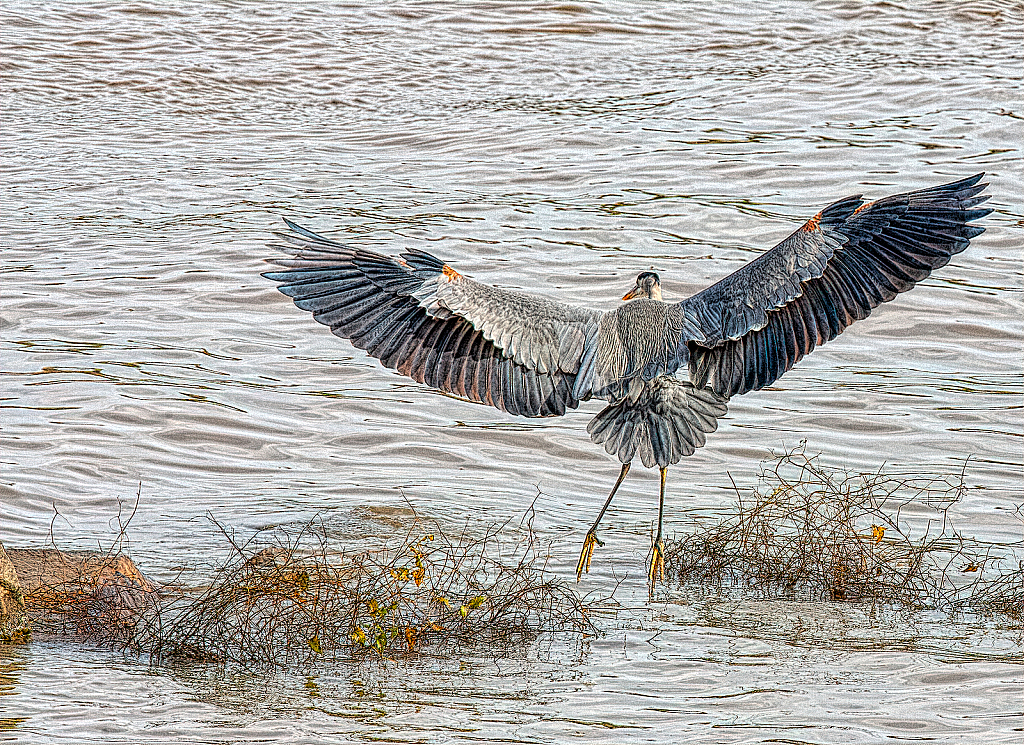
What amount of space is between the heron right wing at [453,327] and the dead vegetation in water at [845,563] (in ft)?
4.67

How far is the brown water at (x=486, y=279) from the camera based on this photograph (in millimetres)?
5977

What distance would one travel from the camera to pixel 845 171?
1531 cm

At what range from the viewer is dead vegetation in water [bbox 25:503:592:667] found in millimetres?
6242

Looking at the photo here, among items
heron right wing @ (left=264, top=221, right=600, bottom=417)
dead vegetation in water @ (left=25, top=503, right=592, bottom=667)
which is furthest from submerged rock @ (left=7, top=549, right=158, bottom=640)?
heron right wing @ (left=264, top=221, right=600, bottom=417)

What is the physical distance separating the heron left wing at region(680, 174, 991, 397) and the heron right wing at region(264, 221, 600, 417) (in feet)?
1.89

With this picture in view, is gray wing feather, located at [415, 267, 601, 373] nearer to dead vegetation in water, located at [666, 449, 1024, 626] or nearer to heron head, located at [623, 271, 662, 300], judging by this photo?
heron head, located at [623, 271, 662, 300]

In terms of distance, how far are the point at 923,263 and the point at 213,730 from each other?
341 cm

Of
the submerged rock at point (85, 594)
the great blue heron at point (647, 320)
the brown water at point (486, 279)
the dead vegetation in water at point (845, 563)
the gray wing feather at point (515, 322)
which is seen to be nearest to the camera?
the brown water at point (486, 279)

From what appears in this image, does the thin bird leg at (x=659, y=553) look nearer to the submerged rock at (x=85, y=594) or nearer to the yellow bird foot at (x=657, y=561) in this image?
the yellow bird foot at (x=657, y=561)

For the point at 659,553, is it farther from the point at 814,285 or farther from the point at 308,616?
the point at 308,616

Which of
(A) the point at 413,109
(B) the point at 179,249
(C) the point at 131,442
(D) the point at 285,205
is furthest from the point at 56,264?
(A) the point at 413,109

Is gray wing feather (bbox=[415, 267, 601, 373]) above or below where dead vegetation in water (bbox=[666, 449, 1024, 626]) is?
above

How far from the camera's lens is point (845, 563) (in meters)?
7.14

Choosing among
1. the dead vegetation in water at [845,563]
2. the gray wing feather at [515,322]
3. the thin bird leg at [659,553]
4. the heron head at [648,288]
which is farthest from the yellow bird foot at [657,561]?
the heron head at [648,288]
